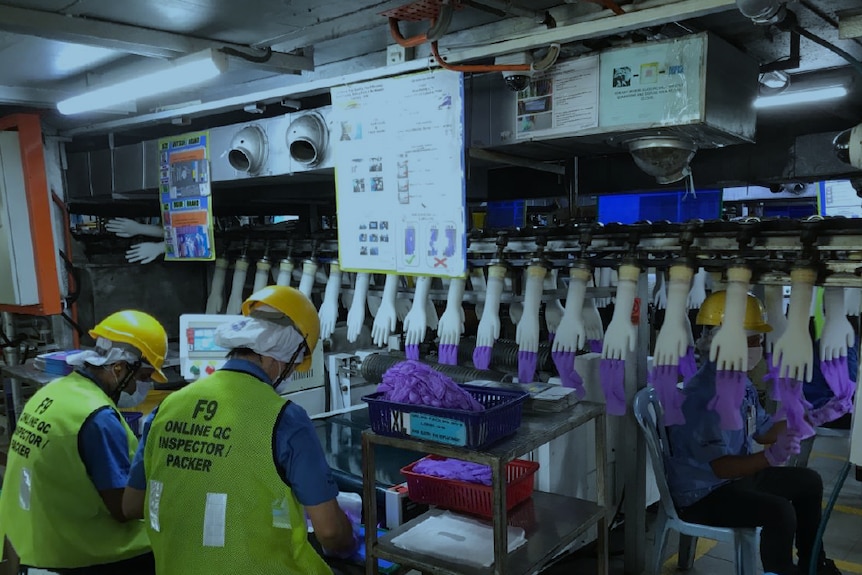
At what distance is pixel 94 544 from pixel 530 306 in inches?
72.9

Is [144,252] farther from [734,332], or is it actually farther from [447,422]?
[734,332]

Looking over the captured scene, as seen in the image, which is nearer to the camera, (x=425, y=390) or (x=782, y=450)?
(x=425, y=390)

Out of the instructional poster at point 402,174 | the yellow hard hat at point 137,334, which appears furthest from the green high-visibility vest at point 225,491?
the instructional poster at point 402,174

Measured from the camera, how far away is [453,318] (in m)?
2.95

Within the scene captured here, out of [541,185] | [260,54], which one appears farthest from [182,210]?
[541,185]

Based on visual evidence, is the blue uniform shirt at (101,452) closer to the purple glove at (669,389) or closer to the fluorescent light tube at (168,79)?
the fluorescent light tube at (168,79)

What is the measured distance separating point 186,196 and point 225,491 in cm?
235

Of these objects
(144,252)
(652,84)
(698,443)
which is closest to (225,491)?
(652,84)

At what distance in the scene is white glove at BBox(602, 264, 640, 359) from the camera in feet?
8.33

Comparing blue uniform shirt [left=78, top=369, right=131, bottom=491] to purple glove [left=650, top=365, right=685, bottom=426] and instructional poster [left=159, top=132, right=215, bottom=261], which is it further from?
purple glove [left=650, top=365, right=685, bottom=426]

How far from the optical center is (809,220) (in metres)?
2.40

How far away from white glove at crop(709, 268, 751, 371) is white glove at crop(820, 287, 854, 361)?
10.6 inches

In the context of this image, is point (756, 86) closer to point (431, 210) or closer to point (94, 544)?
point (431, 210)

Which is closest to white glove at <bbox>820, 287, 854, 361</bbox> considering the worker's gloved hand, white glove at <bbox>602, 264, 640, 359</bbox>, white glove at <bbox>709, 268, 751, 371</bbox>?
white glove at <bbox>709, 268, 751, 371</bbox>
